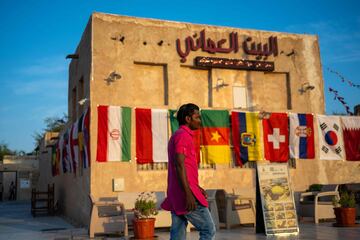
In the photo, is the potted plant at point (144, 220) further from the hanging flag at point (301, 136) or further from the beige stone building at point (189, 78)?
the hanging flag at point (301, 136)

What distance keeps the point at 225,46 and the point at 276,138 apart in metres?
3.11

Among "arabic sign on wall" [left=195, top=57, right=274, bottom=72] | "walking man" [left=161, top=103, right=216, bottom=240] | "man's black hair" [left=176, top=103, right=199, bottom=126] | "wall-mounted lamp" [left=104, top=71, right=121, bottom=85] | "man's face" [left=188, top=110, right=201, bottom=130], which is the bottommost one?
"walking man" [left=161, top=103, right=216, bottom=240]

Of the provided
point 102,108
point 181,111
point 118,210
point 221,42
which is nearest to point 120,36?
point 102,108

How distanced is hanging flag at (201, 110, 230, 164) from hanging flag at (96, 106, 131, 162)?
2067 mm

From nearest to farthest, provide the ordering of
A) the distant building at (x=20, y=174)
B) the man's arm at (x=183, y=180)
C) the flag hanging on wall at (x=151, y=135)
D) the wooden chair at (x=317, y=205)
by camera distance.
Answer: the man's arm at (x=183, y=180)
the wooden chair at (x=317, y=205)
the flag hanging on wall at (x=151, y=135)
the distant building at (x=20, y=174)

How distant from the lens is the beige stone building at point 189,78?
1084cm

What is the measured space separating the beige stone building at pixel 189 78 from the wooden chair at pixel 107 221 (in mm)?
1446

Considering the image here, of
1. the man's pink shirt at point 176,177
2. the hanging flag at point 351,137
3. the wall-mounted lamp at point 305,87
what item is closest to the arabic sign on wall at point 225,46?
the wall-mounted lamp at point 305,87

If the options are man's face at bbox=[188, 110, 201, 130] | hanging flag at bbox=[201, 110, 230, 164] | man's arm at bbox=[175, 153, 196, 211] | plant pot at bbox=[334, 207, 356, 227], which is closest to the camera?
man's arm at bbox=[175, 153, 196, 211]

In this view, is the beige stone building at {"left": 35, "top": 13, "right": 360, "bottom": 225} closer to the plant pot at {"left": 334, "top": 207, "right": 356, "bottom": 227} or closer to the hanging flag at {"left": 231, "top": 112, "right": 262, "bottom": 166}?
the hanging flag at {"left": 231, "top": 112, "right": 262, "bottom": 166}

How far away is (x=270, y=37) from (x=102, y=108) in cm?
585

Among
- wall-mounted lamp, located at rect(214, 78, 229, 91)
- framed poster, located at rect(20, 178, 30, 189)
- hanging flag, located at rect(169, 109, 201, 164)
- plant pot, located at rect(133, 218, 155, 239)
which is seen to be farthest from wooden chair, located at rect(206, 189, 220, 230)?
framed poster, located at rect(20, 178, 30, 189)

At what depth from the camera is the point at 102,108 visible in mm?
10453

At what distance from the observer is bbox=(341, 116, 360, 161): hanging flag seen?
12.9 metres
